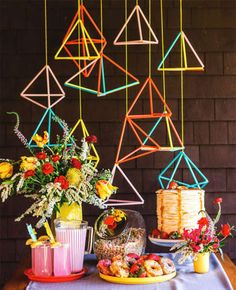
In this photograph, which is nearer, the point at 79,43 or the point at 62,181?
the point at 62,181

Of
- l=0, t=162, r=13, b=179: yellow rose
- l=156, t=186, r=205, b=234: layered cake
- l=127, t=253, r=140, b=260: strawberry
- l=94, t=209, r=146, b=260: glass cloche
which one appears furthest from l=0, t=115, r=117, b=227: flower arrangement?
l=156, t=186, r=205, b=234: layered cake

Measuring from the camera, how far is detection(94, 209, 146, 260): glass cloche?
2779 mm

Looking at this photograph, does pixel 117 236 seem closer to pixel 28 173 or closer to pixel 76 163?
pixel 76 163

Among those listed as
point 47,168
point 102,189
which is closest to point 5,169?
point 47,168

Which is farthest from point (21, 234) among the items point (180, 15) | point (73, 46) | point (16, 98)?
point (180, 15)

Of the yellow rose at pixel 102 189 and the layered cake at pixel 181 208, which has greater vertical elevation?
the yellow rose at pixel 102 189

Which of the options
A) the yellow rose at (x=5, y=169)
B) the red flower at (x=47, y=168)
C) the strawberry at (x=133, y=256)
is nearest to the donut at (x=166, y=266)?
the strawberry at (x=133, y=256)

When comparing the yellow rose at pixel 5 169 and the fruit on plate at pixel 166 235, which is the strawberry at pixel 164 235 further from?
the yellow rose at pixel 5 169

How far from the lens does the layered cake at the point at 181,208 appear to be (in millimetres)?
3051

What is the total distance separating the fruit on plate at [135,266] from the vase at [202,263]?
0.14m

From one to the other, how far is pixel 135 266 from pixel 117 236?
0.32m

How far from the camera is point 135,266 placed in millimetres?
2490

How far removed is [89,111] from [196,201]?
3.98 ft

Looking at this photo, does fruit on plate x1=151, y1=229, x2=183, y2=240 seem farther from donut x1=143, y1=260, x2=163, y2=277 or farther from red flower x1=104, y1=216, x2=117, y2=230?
donut x1=143, y1=260, x2=163, y2=277
